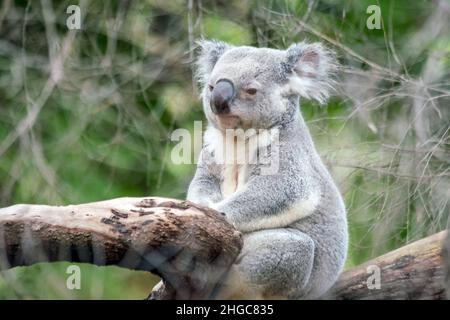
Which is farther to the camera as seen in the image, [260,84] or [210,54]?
[210,54]

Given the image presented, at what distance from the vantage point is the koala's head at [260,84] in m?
3.75

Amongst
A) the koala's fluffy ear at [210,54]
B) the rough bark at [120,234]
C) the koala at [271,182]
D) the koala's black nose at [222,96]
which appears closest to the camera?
the rough bark at [120,234]

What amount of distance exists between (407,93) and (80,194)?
2.03 m

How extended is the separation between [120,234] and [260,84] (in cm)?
112

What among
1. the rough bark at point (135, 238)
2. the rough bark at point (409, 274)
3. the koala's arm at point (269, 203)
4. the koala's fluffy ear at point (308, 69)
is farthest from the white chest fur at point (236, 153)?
the rough bark at point (409, 274)

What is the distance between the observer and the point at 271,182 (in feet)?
12.2

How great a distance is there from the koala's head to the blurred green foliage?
0.60m

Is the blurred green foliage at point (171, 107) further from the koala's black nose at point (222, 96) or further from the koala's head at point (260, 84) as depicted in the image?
the koala's black nose at point (222, 96)

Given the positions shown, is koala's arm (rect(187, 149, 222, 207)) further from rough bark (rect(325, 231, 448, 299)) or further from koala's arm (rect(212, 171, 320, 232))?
rough bark (rect(325, 231, 448, 299))

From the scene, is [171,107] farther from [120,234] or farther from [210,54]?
[120,234]

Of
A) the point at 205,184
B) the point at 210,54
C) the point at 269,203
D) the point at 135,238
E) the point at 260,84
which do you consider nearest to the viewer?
the point at 135,238

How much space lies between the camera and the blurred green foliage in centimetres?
418

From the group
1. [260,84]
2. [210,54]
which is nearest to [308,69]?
[260,84]

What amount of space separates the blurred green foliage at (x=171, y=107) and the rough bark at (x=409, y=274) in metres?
0.39
